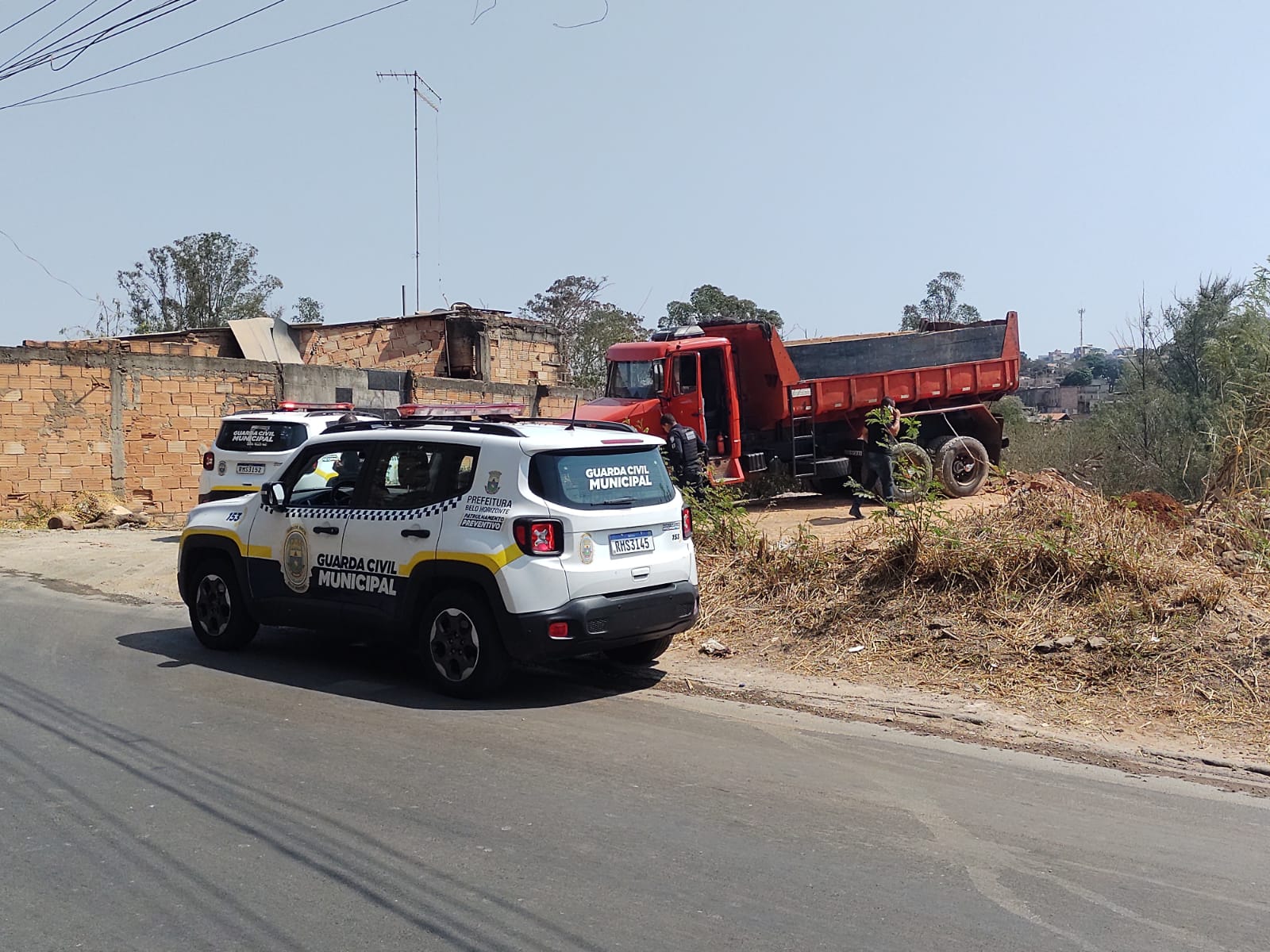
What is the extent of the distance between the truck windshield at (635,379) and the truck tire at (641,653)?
8032 mm

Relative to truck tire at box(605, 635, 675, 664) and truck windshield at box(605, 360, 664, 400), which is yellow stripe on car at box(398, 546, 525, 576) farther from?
truck windshield at box(605, 360, 664, 400)

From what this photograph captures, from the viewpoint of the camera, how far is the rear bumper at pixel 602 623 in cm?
709

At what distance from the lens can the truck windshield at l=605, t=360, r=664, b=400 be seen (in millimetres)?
16266

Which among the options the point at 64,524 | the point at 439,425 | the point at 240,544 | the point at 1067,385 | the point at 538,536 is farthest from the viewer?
A: the point at 1067,385

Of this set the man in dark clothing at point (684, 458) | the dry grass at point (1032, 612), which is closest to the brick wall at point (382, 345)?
the man in dark clothing at point (684, 458)

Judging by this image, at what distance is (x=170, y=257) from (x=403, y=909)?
43646 mm

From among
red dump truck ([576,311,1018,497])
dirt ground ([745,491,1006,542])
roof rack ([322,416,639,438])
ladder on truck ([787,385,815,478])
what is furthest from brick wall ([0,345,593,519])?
roof rack ([322,416,639,438])

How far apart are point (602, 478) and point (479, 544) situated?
94 centimetres

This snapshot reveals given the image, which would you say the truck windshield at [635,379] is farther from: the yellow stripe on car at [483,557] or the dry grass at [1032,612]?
the yellow stripe on car at [483,557]

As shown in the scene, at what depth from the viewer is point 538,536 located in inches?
282

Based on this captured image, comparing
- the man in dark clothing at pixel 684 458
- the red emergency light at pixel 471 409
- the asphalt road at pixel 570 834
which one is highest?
the red emergency light at pixel 471 409

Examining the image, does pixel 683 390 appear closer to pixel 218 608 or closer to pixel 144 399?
pixel 218 608

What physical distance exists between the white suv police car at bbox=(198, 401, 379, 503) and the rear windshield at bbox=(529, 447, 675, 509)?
23.4 ft

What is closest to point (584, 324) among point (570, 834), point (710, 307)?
point (710, 307)
